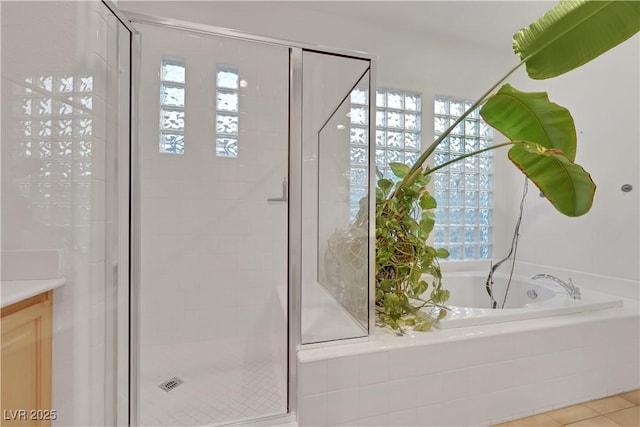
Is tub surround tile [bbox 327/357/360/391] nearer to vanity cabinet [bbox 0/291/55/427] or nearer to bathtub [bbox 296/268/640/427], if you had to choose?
bathtub [bbox 296/268/640/427]

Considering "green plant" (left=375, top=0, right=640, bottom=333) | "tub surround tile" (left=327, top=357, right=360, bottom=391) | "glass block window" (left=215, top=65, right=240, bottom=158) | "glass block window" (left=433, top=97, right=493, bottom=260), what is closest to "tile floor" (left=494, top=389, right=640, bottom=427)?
"green plant" (left=375, top=0, right=640, bottom=333)

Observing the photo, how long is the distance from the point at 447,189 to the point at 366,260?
4.96 ft

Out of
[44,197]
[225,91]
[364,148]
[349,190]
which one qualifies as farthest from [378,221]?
[225,91]

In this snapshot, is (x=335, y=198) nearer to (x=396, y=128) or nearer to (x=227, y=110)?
(x=227, y=110)

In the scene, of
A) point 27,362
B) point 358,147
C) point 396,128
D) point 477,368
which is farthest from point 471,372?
point 396,128

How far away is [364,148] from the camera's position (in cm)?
126

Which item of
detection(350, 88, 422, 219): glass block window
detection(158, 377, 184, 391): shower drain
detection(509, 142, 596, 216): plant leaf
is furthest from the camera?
detection(350, 88, 422, 219): glass block window

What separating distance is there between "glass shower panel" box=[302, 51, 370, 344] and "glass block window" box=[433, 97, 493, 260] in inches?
52.4

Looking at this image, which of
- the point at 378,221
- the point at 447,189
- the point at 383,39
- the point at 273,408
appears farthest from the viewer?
the point at 447,189

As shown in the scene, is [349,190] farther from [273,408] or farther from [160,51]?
[160,51]

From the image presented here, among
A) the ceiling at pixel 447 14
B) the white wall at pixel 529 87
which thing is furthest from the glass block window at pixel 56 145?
the ceiling at pixel 447 14

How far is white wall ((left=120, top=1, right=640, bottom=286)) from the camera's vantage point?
1.83 m

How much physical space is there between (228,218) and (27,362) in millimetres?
1247

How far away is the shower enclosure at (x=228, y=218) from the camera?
52.6 inches
